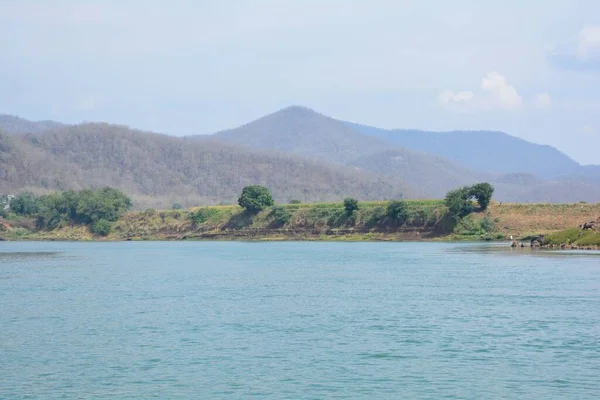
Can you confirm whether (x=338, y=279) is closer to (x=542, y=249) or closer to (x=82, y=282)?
(x=82, y=282)

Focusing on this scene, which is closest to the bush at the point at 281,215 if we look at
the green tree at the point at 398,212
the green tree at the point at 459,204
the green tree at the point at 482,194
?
the green tree at the point at 398,212

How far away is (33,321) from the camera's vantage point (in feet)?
123

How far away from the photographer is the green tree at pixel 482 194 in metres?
121

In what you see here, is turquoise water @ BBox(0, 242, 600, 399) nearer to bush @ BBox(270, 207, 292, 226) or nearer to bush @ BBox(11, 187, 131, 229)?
bush @ BBox(270, 207, 292, 226)

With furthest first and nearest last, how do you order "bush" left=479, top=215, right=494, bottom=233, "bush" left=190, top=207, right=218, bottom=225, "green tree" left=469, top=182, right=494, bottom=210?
"bush" left=190, top=207, right=218, bottom=225 < "green tree" left=469, top=182, right=494, bottom=210 < "bush" left=479, top=215, right=494, bottom=233

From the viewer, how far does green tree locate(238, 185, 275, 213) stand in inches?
5541

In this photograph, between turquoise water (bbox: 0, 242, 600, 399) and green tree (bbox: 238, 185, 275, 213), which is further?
green tree (bbox: 238, 185, 275, 213)

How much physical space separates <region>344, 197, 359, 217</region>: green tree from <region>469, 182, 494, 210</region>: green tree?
62.2 feet

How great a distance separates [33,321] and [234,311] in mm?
9317

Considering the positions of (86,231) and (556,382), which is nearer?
(556,382)

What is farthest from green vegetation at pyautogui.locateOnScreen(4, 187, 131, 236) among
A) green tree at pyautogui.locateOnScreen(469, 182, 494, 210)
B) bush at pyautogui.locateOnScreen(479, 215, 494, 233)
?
bush at pyautogui.locateOnScreen(479, 215, 494, 233)

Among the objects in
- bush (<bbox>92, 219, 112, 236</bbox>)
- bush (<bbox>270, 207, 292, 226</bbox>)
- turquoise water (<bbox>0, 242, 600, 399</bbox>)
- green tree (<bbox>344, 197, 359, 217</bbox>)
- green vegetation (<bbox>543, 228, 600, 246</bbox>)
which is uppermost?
green tree (<bbox>344, 197, 359, 217</bbox>)

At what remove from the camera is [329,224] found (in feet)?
442

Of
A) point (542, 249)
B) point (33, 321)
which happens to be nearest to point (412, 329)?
point (33, 321)
